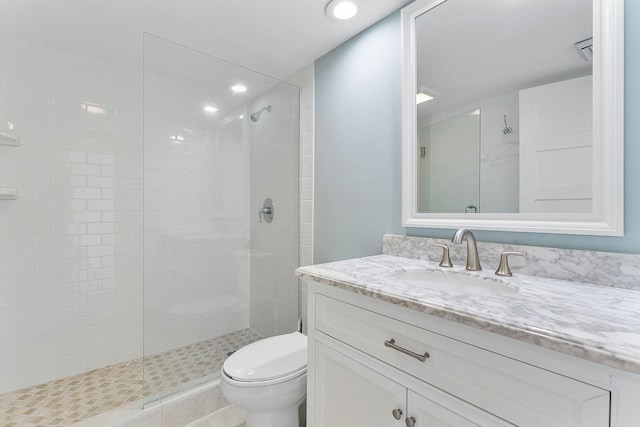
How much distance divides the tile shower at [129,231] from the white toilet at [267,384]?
0.54 m

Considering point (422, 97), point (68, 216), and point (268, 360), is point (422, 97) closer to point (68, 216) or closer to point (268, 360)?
point (268, 360)

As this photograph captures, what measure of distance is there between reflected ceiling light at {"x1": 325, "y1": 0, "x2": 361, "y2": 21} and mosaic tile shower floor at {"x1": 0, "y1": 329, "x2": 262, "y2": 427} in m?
2.07

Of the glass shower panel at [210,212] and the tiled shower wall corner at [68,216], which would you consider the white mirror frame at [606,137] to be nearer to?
the glass shower panel at [210,212]

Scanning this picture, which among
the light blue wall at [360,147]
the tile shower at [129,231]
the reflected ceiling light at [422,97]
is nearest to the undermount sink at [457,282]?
the light blue wall at [360,147]

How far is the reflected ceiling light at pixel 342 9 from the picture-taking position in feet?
4.73

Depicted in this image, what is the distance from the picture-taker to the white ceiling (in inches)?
59.1

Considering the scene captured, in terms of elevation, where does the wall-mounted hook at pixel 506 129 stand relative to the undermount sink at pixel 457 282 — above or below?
above

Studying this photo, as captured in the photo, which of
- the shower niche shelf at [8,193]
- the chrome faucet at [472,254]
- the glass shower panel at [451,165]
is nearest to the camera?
the chrome faucet at [472,254]

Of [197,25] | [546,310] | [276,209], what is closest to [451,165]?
[546,310]

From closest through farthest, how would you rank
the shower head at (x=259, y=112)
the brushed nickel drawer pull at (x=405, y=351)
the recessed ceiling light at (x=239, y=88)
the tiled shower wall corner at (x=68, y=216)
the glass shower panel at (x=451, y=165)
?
the brushed nickel drawer pull at (x=405, y=351) < the glass shower panel at (x=451, y=165) < the tiled shower wall corner at (x=68, y=216) < the recessed ceiling light at (x=239, y=88) < the shower head at (x=259, y=112)

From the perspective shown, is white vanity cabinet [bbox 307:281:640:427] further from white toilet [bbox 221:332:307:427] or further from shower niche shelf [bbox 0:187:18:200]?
shower niche shelf [bbox 0:187:18:200]

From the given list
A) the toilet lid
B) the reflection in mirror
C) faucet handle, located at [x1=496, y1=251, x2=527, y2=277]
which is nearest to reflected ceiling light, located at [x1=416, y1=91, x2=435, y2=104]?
the reflection in mirror

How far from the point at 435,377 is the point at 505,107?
1.02 metres

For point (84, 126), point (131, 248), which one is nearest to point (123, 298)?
point (131, 248)
